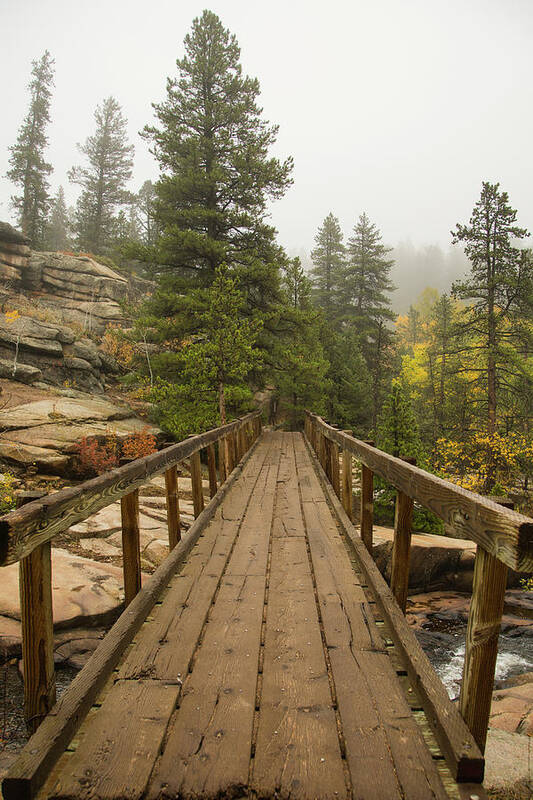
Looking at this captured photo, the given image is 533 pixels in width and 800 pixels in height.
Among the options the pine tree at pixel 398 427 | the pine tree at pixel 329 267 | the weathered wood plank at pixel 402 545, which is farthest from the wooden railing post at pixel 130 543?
the pine tree at pixel 329 267

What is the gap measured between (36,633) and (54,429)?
1009cm

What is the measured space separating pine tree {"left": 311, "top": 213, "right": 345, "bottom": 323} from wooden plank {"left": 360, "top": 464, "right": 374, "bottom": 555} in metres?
31.9

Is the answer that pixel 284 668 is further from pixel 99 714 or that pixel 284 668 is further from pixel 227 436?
pixel 227 436

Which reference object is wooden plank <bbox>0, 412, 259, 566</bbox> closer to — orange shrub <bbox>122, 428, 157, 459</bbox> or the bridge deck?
the bridge deck

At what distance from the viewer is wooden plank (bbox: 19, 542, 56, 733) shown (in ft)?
5.91

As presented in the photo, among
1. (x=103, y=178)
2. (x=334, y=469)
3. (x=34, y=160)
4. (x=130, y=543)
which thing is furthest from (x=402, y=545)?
(x=103, y=178)

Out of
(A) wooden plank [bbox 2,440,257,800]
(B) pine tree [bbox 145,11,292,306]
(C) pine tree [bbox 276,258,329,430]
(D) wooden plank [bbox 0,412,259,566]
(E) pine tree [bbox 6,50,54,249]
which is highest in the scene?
(E) pine tree [bbox 6,50,54,249]

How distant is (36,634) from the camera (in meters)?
1.84

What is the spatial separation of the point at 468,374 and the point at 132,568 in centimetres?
2756

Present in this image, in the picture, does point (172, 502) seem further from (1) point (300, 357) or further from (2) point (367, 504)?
(1) point (300, 357)

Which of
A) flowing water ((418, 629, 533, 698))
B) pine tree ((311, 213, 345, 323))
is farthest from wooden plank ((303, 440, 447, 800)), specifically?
pine tree ((311, 213, 345, 323))

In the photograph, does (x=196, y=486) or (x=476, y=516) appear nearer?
(x=476, y=516)

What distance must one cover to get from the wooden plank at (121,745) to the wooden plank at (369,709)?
87cm

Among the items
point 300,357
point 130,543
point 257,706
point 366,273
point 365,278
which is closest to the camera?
point 257,706
